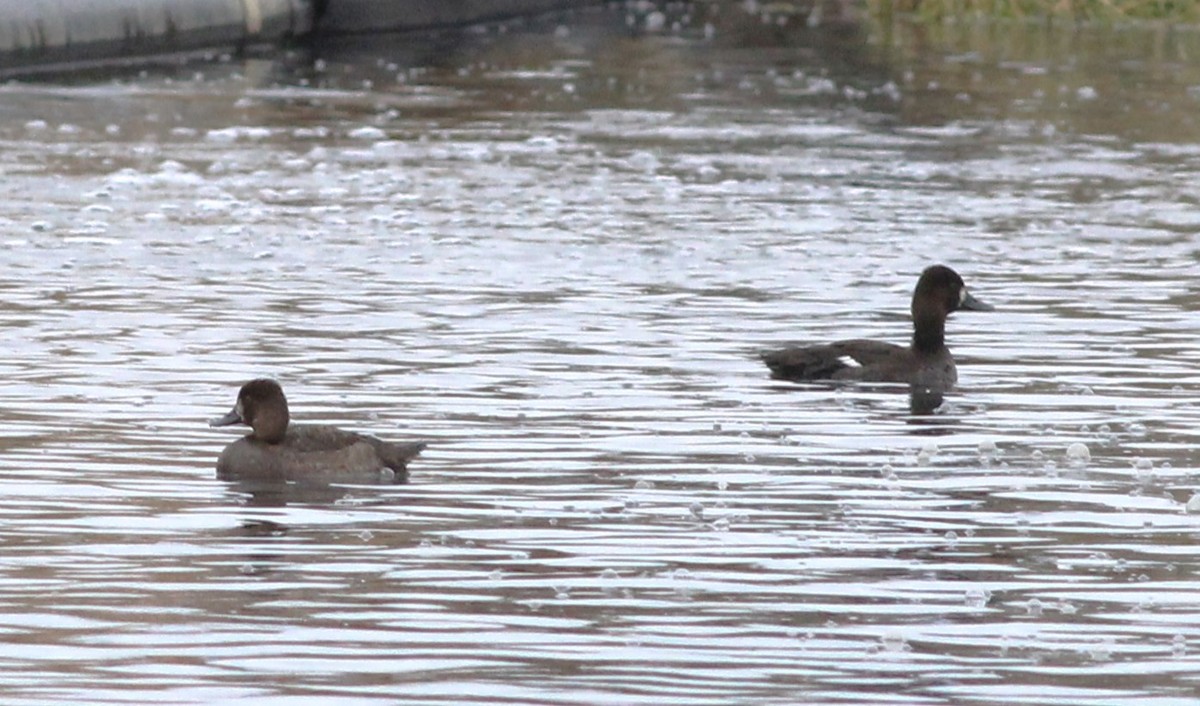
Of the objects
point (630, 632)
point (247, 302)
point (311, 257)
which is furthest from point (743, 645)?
point (311, 257)

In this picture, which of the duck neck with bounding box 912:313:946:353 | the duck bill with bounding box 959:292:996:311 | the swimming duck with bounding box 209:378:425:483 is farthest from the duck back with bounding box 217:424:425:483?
the duck bill with bounding box 959:292:996:311

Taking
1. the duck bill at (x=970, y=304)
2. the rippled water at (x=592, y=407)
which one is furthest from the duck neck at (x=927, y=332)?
the duck bill at (x=970, y=304)

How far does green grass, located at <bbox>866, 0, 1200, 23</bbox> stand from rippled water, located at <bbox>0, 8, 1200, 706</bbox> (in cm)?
1417

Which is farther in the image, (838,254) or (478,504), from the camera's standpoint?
(838,254)

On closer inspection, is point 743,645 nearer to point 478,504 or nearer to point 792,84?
point 478,504

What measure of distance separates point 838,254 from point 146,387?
7036 millimetres

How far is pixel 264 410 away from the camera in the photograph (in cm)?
1137

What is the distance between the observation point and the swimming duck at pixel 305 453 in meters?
11.2

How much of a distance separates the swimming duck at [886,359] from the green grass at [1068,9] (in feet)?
93.6

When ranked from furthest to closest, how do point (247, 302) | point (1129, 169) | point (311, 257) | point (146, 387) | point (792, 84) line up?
point (792, 84) → point (1129, 169) → point (311, 257) → point (247, 302) → point (146, 387)

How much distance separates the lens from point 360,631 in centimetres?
863

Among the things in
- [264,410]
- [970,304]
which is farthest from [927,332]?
[264,410]

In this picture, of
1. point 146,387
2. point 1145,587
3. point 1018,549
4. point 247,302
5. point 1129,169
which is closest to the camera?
point 1145,587

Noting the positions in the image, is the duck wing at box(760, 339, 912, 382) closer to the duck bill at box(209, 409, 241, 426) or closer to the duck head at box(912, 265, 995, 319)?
the duck head at box(912, 265, 995, 319)
